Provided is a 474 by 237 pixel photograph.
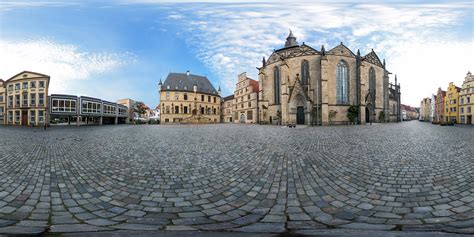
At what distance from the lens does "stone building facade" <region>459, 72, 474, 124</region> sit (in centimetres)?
4264

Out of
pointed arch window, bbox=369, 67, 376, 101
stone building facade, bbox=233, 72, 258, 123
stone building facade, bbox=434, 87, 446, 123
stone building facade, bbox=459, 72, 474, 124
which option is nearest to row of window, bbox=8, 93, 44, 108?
stone building facade, bbox=233, 72, 258, 123

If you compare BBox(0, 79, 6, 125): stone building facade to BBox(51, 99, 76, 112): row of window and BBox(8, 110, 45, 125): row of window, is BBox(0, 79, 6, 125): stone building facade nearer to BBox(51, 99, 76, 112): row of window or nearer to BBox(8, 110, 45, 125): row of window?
BBox(8, 110, 45, 125): row of window

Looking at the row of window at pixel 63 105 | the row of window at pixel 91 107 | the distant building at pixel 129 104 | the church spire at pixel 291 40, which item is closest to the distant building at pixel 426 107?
the church spire at pixel 291 40

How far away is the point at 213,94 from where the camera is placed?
69.5 metres

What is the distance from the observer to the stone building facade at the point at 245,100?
170 ft

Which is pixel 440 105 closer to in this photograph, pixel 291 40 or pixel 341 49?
pixel 341 49

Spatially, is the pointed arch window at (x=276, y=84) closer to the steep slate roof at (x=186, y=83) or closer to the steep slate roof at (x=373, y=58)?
the steep slate roof at (x=373, y=58)

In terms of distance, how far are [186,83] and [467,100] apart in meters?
62.6

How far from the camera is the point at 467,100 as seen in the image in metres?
44.0

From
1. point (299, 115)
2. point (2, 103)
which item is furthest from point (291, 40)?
point (2, 103)

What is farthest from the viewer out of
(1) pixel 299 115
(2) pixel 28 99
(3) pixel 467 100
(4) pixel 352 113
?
(3) pixel 467 100

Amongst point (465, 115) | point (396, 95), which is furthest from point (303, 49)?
point (465, 115)

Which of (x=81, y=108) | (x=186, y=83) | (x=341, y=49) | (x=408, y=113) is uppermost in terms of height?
(x=341, y=49)

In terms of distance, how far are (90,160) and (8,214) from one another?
3519 mm
